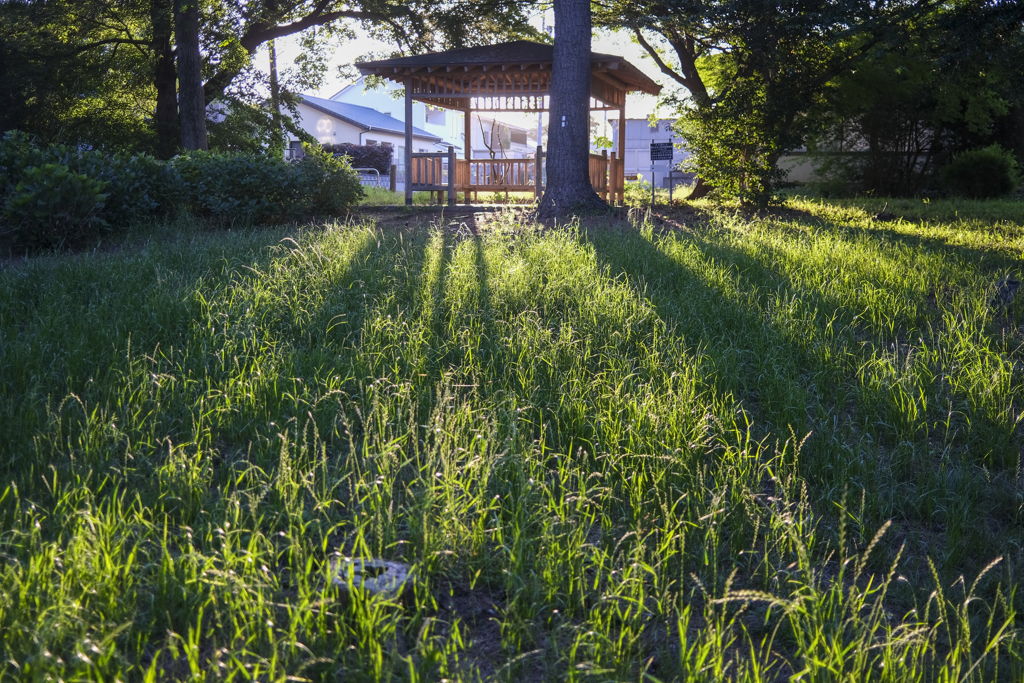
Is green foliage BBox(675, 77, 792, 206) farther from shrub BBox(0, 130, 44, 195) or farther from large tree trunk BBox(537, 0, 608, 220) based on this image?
shrub BBox(0, 130, 44, 195)

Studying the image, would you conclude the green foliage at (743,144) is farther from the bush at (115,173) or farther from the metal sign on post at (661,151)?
the bush at (115,173)

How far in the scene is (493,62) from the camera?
14984mm

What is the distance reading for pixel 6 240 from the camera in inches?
313

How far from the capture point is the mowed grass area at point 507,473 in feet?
7.08

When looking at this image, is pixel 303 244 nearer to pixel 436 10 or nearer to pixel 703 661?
pixel 703 661

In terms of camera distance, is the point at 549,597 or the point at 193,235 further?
the point at 193,235

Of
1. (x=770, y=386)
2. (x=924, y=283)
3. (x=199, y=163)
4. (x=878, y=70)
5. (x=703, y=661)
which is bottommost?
(x=703, y=661)

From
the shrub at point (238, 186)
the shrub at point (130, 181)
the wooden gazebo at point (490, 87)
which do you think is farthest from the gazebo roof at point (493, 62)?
the shrub at point (130, 181)

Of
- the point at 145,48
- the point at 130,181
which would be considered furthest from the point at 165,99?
the point at 130,181

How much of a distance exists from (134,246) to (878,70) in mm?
17992

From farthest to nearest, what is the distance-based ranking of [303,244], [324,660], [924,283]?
[303,244] < [924,283] < [324,660]

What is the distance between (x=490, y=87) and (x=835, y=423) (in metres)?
15.1

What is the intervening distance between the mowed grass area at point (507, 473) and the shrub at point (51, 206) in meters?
1.81

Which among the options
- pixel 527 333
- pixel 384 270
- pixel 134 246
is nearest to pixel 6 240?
pixel 134 246
